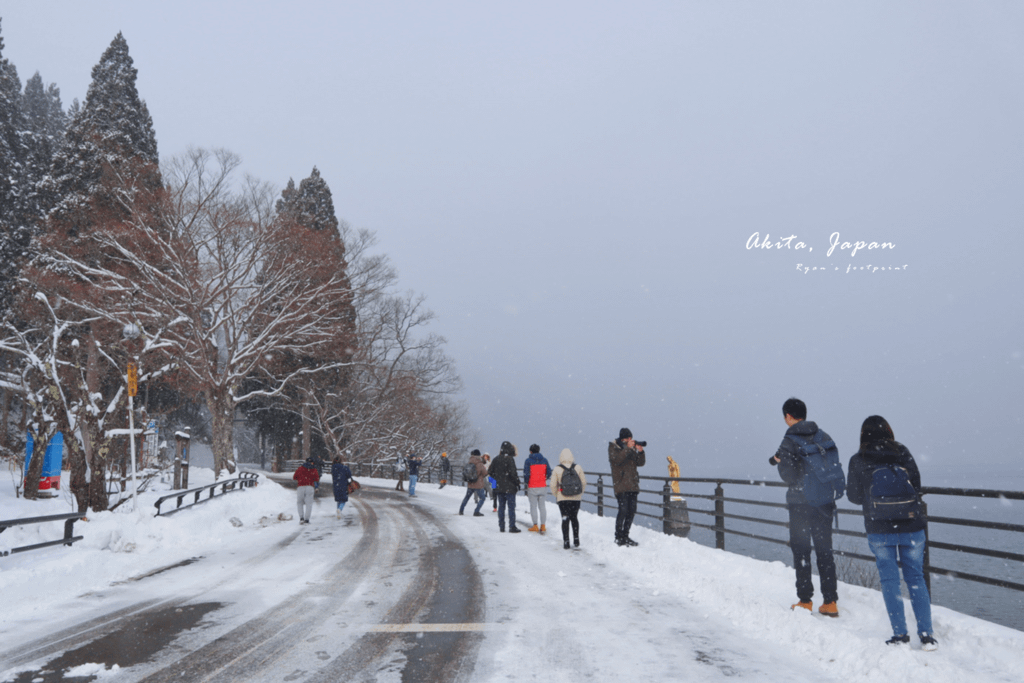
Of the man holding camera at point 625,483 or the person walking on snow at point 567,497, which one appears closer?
the man holding camera at point 625,483

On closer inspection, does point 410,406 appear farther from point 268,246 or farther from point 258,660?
point 258,660

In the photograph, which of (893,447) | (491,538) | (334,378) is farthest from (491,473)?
(334,378)

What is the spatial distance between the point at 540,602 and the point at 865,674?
3392mm

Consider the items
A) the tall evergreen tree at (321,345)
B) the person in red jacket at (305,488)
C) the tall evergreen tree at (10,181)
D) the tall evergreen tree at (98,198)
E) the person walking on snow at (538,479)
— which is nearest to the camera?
the person walking on snow at (538,479)

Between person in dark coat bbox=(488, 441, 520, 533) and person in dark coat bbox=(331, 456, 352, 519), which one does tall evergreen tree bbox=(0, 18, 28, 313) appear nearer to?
person in dark coat bbox=(331, 456, 352, 519)

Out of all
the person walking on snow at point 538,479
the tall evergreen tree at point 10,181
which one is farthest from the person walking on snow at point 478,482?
the tall evergreen tree at point 10,181

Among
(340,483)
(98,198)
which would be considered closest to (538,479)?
(340,483)

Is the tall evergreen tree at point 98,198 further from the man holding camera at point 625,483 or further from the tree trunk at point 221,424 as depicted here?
the man holding camera at point 625,483

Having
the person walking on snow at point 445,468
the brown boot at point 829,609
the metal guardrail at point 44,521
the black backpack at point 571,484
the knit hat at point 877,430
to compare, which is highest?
the knit hat at point 877,430

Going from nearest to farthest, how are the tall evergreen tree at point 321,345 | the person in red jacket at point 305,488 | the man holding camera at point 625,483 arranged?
1. the man holding camera at point 625,483
2. the person in red jacket at point 305,488
3. the tall evergreen tree at point 321,345

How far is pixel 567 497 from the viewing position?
11.2 m

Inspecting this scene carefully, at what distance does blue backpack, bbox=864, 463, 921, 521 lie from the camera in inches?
204

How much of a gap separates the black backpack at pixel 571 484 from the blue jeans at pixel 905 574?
6189 mm

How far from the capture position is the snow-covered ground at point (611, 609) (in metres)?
4.83
